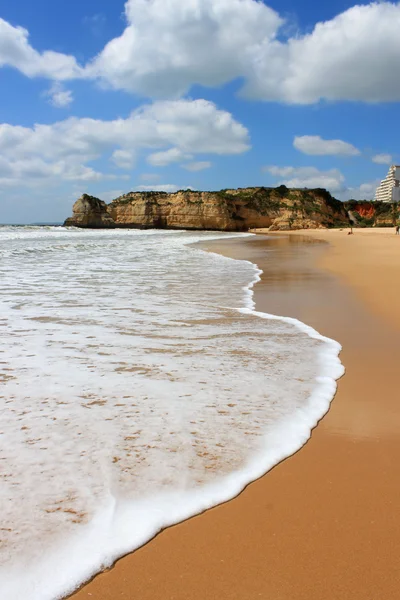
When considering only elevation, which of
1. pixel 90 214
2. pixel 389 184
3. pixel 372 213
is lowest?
pixel 372 213

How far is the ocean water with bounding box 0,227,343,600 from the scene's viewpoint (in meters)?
1.76

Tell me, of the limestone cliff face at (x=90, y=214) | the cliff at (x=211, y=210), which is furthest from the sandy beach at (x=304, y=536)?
the limestone cliff face at (x=90, y=214)

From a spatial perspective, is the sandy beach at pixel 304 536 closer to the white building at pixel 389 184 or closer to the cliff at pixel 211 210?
the cliff at pixel 211 210

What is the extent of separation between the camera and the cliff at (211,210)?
73.9m

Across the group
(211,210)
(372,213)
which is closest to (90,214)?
(211,210)

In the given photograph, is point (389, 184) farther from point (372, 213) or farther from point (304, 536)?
point (304, 536)

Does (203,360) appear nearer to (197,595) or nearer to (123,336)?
(123,336)

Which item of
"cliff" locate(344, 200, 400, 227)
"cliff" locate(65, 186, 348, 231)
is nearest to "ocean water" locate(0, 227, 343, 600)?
"cliff" locate(65, 186, 348, 231)

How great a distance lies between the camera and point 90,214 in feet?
254

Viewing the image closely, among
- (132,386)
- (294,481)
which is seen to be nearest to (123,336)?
(132,386)

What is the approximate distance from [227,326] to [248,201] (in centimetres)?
7299

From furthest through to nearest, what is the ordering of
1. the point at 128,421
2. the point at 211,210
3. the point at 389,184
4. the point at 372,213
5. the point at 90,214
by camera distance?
the point at 389,184, the point at 372,213, the point at 90,214, the point at 211,210, the point at 128,421

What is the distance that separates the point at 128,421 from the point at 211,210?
72.8m

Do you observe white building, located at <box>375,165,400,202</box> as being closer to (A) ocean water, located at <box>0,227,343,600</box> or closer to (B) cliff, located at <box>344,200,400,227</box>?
(B) cliff, located at <box>344,200,400,227</box>
